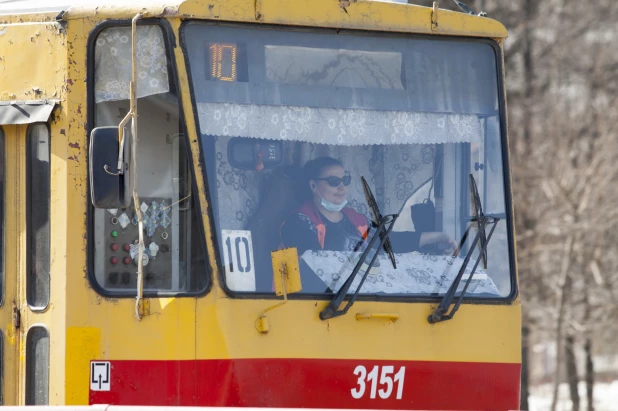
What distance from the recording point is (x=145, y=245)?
4.75 metres

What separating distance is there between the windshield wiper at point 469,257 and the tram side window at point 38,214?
171 cm

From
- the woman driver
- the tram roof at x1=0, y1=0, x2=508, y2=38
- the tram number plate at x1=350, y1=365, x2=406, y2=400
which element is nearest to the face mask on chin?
the woman driver

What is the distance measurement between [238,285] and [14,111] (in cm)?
124

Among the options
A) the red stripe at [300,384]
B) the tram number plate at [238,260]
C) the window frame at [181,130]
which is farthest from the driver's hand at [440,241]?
the window frame at [181,130]

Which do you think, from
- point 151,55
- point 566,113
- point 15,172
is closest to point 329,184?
point 151,55

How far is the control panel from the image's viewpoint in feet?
15.5

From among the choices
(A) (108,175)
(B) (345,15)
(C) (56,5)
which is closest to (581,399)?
(B) (345,15)

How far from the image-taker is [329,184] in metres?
5.06

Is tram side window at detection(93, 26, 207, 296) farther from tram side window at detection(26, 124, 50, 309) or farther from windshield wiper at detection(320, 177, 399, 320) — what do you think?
windshield wiper at detection(320, 177, 399, 320)

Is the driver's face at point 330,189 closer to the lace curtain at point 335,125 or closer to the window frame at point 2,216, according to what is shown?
the lace curtain at point 335,125

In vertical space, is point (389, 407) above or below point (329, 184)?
below

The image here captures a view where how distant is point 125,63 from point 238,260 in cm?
98

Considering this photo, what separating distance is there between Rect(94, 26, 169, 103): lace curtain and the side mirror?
488 mm

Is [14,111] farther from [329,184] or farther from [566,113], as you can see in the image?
[566,113]
